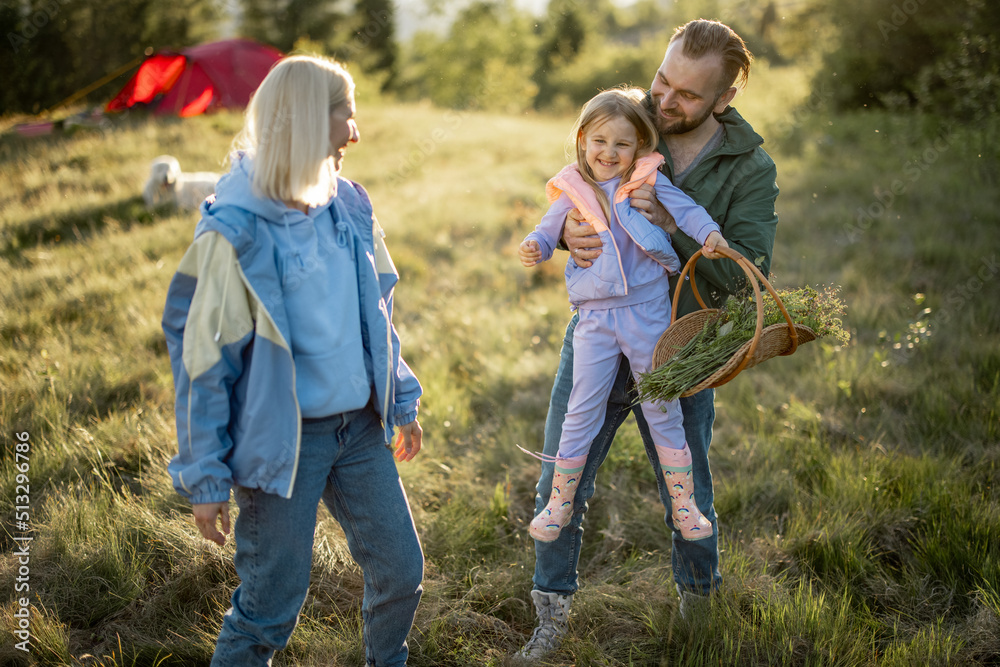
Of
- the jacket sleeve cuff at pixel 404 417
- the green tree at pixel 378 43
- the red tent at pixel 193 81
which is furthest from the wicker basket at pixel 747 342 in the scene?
the green tree at pixel 378 43

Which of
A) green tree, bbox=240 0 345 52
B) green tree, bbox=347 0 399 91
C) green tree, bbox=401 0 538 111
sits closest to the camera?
green tree, bbox=401 0 538 111

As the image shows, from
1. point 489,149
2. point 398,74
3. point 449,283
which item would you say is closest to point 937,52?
point 489,149

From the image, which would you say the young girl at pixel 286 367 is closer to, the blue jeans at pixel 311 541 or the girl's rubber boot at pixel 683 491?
the blue jeans at pixel 311 541

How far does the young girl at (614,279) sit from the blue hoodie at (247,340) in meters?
0.78

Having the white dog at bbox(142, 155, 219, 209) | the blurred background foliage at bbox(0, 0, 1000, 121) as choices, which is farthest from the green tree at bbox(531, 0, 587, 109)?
the white dog at bbox(142, 155, 219, 209)

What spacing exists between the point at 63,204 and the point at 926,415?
10022mm

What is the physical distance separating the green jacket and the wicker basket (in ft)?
0.29

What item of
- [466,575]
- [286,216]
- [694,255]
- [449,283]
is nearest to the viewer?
[286,216]

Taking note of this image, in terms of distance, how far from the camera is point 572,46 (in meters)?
38.2

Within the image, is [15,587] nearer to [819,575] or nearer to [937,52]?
[819,575]

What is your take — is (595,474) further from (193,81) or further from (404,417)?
(193,81)

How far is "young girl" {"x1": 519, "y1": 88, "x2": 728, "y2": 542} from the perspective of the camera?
242 centimetres

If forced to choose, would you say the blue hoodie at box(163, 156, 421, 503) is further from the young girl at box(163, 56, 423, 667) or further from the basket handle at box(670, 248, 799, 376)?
the basket handle at box(670, 248, 799, 376)

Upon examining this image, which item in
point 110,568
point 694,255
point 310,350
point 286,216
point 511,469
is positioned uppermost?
point 286,216
